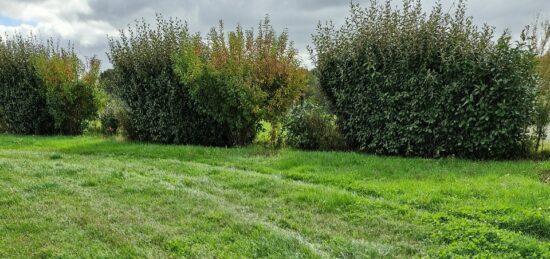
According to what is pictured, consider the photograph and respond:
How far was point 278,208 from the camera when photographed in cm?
538

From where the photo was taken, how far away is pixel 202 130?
37.9 feet

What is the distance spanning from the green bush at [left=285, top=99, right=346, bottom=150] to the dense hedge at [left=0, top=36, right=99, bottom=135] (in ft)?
25.2

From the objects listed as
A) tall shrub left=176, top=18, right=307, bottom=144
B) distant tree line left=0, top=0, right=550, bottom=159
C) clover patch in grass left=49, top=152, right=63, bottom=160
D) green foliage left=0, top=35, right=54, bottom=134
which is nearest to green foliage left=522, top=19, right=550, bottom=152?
distant tree line left=0, top=0, right=550, bottom=159

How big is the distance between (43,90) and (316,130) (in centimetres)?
939

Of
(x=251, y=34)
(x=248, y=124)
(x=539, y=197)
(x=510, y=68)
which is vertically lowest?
(x=539, y=197)

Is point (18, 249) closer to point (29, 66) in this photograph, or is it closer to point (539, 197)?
point (539, 197)

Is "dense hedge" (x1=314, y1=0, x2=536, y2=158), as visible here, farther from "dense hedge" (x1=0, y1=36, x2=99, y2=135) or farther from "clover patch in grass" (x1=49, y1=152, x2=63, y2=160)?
"dense hedge" (x1=0, y1=36, x2=99, y2=135)

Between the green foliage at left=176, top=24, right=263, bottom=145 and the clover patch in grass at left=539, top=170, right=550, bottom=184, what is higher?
the green foliage at left=176, top=24, right=263, bottom=145

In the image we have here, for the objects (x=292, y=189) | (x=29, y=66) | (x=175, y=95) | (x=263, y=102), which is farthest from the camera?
(x=29, y=66)

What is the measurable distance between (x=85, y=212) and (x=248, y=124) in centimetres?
587

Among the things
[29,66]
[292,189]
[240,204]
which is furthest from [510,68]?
[29,66]

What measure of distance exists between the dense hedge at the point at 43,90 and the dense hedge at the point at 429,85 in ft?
27.8

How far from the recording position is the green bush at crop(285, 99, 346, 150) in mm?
10148

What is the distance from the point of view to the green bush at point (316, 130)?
1015 centimetres
